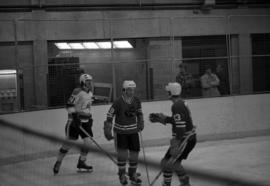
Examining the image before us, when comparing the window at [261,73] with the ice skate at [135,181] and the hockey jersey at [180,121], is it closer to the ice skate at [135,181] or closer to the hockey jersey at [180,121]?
the ice skate at [135,181]

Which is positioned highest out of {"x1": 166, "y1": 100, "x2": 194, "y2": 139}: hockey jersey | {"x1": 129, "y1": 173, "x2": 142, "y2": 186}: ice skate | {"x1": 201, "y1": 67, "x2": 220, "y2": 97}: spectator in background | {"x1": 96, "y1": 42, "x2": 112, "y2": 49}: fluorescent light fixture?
{"x1": 96, "y1": 42, "x2": 112, "y2": 49}: fluorescent light fixture

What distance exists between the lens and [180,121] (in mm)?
6770

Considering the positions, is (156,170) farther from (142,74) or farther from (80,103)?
(142,74)

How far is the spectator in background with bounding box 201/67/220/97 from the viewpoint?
13188 mm

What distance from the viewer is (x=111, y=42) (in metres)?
12.5

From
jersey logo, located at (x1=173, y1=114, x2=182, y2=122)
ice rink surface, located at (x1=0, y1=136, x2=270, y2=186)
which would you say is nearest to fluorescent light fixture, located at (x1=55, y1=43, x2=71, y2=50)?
ice rink surface, located at (x1=0, y1=136, x2=270, y2=186)

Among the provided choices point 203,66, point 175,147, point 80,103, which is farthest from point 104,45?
point 175,147

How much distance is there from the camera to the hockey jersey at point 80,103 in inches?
359

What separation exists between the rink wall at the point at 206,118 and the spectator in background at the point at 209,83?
0.45 metres

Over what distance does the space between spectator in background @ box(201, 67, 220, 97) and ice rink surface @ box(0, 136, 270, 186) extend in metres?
1.34

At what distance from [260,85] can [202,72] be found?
6.17 feet

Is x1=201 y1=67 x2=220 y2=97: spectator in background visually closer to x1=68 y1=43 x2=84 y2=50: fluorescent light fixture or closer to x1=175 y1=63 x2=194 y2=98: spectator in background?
x1=175 y1=63 x2=194 y2=98: spectator in background

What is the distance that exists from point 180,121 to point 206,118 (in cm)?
592

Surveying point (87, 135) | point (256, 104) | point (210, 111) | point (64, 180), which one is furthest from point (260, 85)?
point (64, 180)
